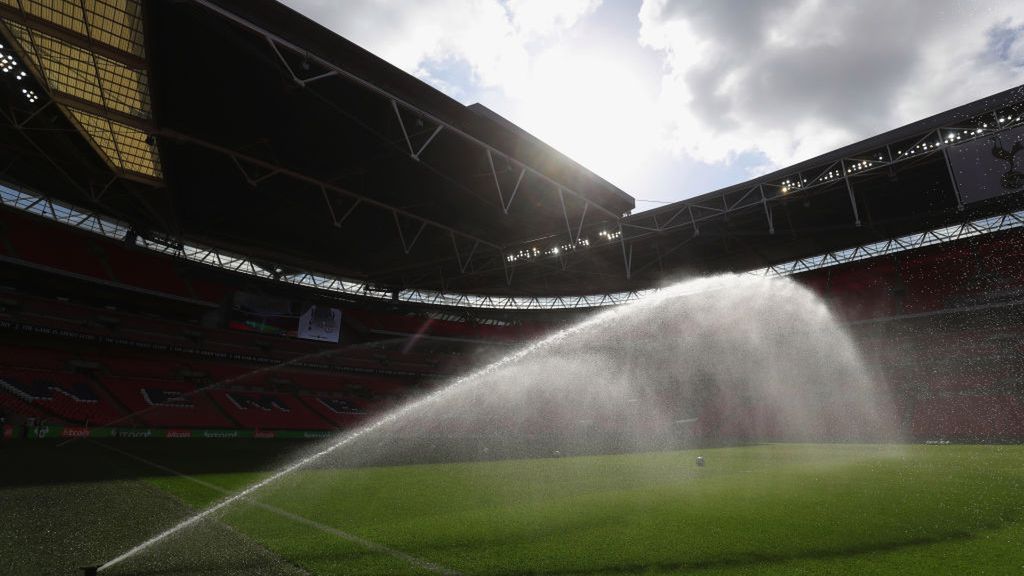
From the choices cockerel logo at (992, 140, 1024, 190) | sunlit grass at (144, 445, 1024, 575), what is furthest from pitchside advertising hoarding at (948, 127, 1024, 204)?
sunlit grass at (144, 445, 1024, 575)

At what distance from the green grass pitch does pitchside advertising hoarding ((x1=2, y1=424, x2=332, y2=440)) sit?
16.0m

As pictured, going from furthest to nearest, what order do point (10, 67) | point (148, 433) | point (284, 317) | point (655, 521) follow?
point (284, 317) < point (148, 433) < point (10, 67) < point (655, 521)

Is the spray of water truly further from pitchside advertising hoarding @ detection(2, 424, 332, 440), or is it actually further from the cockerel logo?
the cockerel logo

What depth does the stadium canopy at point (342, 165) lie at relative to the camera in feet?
45.9

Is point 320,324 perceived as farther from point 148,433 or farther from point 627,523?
point 627,523

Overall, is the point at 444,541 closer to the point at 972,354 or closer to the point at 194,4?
the point at 194,4

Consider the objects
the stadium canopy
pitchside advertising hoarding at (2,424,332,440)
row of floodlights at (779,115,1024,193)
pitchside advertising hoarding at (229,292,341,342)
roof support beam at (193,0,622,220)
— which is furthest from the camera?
pitchside advertising hoarding at (229,292,341,342)

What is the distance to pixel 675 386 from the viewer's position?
1494 inches

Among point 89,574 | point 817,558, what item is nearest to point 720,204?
point 817,558

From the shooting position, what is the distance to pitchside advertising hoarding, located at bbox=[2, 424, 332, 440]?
2177 cm

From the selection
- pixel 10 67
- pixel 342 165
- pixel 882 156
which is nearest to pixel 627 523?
pixel 342 165

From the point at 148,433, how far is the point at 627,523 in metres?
28.3

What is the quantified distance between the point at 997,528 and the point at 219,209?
2955 centimetres

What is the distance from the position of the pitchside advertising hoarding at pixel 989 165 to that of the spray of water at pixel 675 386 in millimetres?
17280
